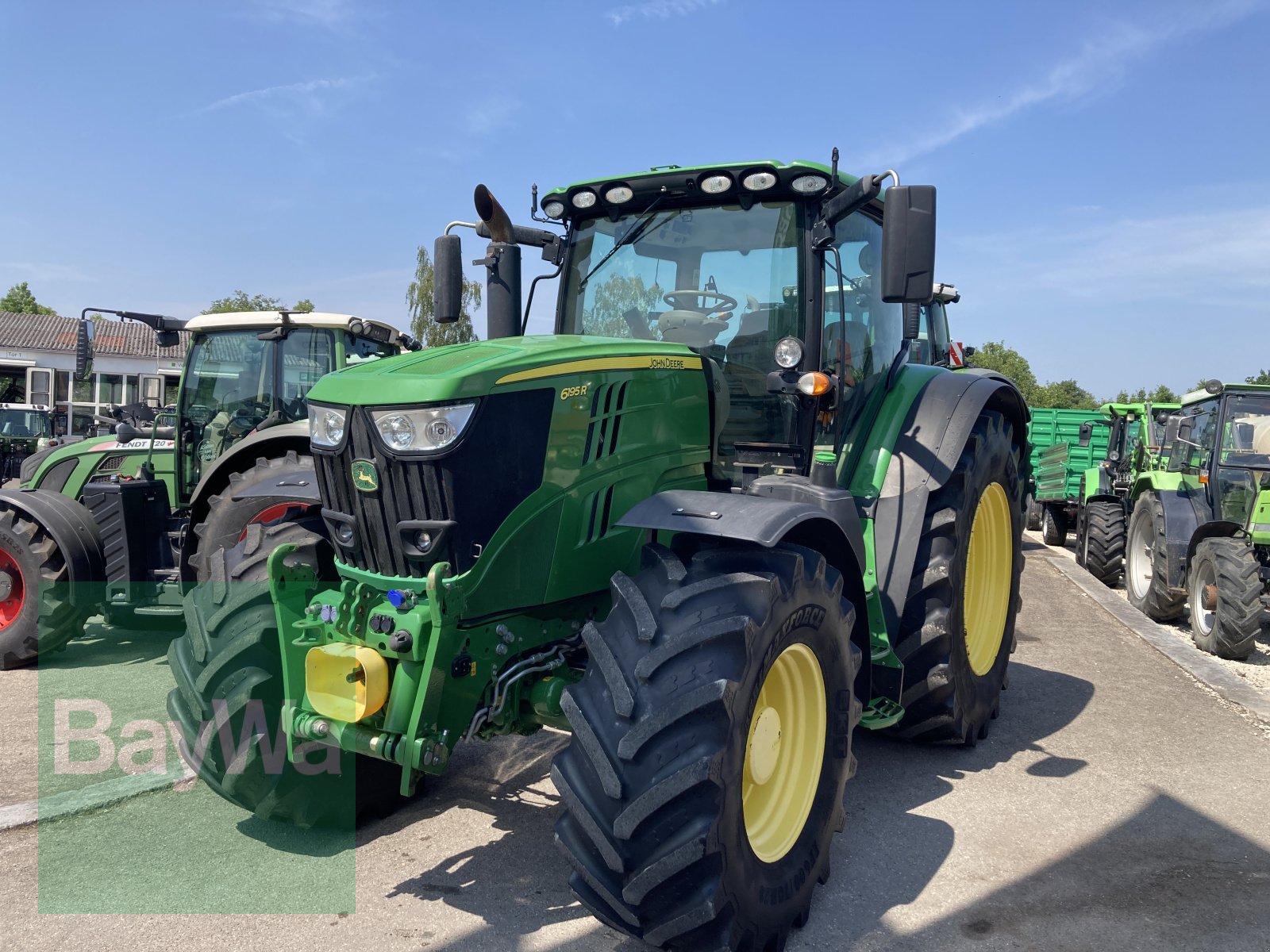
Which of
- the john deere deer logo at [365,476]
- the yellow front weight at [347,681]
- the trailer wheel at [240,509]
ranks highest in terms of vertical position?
the john deere deer logo at [365,476]

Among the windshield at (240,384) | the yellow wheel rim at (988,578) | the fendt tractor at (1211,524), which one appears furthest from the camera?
the windshield at (240,384)

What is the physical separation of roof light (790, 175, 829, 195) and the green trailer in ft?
35.8

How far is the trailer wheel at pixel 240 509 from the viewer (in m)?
5.62

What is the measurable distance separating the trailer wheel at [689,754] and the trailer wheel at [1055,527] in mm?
13294

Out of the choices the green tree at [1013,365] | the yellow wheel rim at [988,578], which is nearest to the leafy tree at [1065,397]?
the green tree at [1013,365]

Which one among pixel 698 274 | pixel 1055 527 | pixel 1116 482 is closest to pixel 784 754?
pixel 698 274

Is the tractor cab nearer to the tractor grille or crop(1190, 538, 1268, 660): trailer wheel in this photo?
crop(1190, 538, 1268, 660): trailer wheel

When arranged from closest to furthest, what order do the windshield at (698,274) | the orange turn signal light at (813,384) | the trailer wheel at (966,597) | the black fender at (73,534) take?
1. the orange turn signal light at (813,384)
2. the windshield at (698,274)
3. the trailer wheel at (966,597)
4. the black fender at (73,534)

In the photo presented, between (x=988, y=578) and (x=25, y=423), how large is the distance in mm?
20788

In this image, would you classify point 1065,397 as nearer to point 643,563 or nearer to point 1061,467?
point 1061,467

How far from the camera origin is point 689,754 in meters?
2.62

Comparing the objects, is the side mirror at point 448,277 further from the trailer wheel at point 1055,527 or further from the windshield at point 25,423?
the windshield at point 25,423

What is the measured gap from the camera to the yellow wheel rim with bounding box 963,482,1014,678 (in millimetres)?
5184

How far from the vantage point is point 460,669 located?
3.03m
